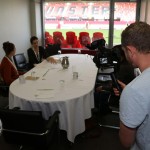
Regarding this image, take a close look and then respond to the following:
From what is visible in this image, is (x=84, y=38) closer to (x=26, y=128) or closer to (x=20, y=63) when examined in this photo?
(x=20, y=63)

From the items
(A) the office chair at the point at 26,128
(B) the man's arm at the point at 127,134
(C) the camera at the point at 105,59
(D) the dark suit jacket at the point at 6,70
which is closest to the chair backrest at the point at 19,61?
(D) the dark suit jacket at the point at 6,70

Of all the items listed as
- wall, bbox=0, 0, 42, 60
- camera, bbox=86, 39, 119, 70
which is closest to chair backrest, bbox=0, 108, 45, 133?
camera, bbox=86, 39, 119, 70

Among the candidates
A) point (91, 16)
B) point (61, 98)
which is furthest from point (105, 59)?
point (91, 16)

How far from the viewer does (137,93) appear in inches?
33.9

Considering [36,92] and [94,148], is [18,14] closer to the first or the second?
[36,92]

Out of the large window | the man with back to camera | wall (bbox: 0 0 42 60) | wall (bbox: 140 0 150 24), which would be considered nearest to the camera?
the man with back to camera

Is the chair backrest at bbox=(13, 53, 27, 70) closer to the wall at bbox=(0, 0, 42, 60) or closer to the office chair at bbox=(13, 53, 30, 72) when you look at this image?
the office chair at bbox=(13, 53, 30, 72)

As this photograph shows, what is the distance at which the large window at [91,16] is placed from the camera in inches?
261

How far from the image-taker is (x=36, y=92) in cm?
249

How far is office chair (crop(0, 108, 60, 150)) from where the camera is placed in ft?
6.14

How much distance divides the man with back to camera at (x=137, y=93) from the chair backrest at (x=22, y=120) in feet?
3.35

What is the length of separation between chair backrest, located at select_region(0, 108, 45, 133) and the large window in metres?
5.22

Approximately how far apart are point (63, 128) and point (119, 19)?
5217 mm

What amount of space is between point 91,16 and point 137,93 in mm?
6474
